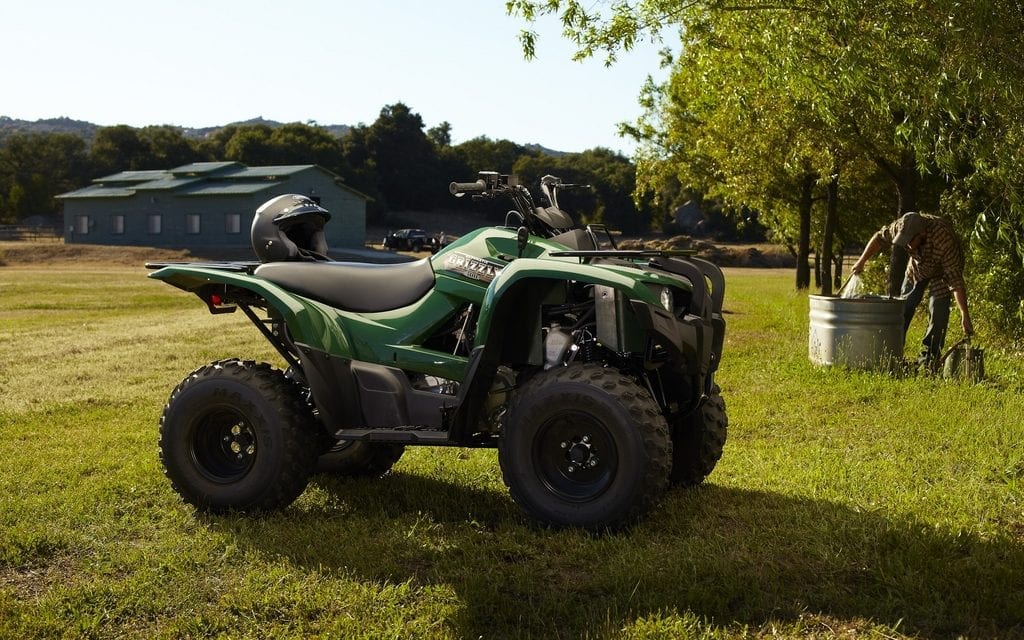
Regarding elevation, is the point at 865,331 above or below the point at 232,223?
below

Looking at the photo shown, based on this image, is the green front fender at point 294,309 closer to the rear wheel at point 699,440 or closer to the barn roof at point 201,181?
the rear wheel at point 699,440

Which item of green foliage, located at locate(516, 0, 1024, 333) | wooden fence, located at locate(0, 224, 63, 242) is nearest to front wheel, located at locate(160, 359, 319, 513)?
green foliage, located at locate(516, 0, 1024, 333)

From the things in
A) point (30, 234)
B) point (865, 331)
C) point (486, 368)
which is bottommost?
point (865, 331)

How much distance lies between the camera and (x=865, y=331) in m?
11.1

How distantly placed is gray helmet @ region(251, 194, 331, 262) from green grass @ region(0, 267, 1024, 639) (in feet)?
4.67

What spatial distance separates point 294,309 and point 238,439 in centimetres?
84

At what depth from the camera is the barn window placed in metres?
63.0

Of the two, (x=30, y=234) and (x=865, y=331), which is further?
(x=30, y=234)

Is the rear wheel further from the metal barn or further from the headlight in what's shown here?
the metal barn

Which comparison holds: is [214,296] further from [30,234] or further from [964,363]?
[30,234]

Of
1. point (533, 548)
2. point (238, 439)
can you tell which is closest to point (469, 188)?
point (533, 548)

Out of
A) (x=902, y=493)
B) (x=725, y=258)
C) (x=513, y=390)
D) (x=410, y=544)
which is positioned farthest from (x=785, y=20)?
(x=725, y=258)

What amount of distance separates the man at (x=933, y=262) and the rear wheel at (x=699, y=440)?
547 centimetres

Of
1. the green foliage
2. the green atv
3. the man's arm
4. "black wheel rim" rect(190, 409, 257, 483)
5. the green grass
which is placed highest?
the green foliage
